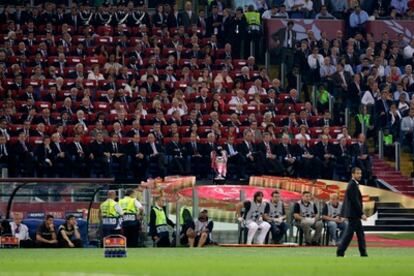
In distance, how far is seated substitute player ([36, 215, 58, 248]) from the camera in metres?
35.4

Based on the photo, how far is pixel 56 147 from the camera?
43.3 meters

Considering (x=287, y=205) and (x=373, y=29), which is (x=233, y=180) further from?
(x=373, y=29)

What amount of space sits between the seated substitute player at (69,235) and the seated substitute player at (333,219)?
Answer: 21.4ft

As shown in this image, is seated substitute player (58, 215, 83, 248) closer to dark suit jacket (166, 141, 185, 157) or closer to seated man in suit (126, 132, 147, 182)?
seated man in suit (126, 132, 147, 182)

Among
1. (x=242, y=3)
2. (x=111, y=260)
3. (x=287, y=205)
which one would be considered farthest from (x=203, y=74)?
(x=111, y=260)

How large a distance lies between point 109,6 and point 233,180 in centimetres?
886

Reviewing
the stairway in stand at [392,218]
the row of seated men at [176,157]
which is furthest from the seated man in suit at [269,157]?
the stairway in stand at [392,218]

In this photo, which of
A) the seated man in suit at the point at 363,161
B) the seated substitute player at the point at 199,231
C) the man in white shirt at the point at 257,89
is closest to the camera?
the seated substitute player at the point at 199,231

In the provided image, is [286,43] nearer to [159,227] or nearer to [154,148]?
[154,148]

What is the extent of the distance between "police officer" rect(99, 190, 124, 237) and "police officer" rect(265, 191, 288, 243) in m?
3.98

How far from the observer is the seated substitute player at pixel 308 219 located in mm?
38406

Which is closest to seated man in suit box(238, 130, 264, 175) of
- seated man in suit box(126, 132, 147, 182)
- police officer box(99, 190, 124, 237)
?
seated man in suit box(126, 132, 147, 182)

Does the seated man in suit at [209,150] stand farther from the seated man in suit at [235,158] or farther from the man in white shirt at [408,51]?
the man in white shirt at [408,51]

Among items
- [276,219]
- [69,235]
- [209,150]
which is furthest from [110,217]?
[209,150]
